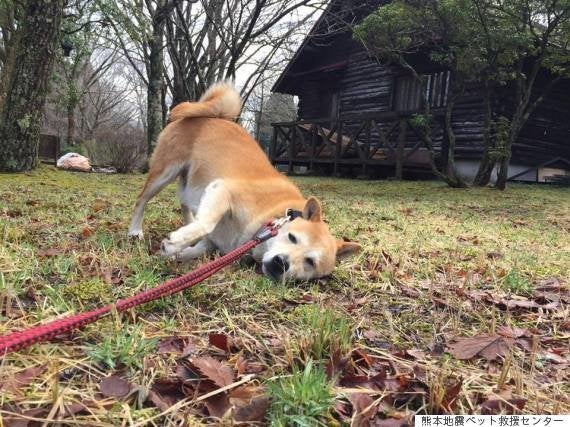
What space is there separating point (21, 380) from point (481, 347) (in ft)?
4.76

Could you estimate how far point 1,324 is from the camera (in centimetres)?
159

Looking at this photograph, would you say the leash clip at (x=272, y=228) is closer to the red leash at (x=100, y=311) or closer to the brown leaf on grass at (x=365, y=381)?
the red leash at (x=100, y=311)

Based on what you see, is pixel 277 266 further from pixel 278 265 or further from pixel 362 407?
pixel 362 407

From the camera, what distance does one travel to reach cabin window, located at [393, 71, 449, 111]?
1396cm

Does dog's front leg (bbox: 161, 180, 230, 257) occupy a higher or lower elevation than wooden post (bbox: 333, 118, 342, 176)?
lower

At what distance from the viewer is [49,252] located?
2.56 metres

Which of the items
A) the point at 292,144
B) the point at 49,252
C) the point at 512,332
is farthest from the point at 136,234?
the point at 292,144

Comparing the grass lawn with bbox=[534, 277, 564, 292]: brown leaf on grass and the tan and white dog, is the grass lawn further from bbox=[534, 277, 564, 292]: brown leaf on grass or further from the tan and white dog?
the tan and white dog

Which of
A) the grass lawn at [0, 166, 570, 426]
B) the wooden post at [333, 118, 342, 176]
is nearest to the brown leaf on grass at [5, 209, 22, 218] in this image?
the grass lawn at [0, 166, 570, 426]

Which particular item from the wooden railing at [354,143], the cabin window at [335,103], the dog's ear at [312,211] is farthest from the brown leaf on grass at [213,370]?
the cabin window at [335,103]

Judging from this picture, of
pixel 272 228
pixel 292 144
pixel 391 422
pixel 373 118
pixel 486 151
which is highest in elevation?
pixel 373 118

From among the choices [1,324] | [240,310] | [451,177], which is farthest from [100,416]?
[451,177]

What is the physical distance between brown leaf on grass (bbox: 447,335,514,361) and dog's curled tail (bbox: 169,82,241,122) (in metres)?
2.61

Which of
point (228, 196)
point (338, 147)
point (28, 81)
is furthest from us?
point (338, 147)
